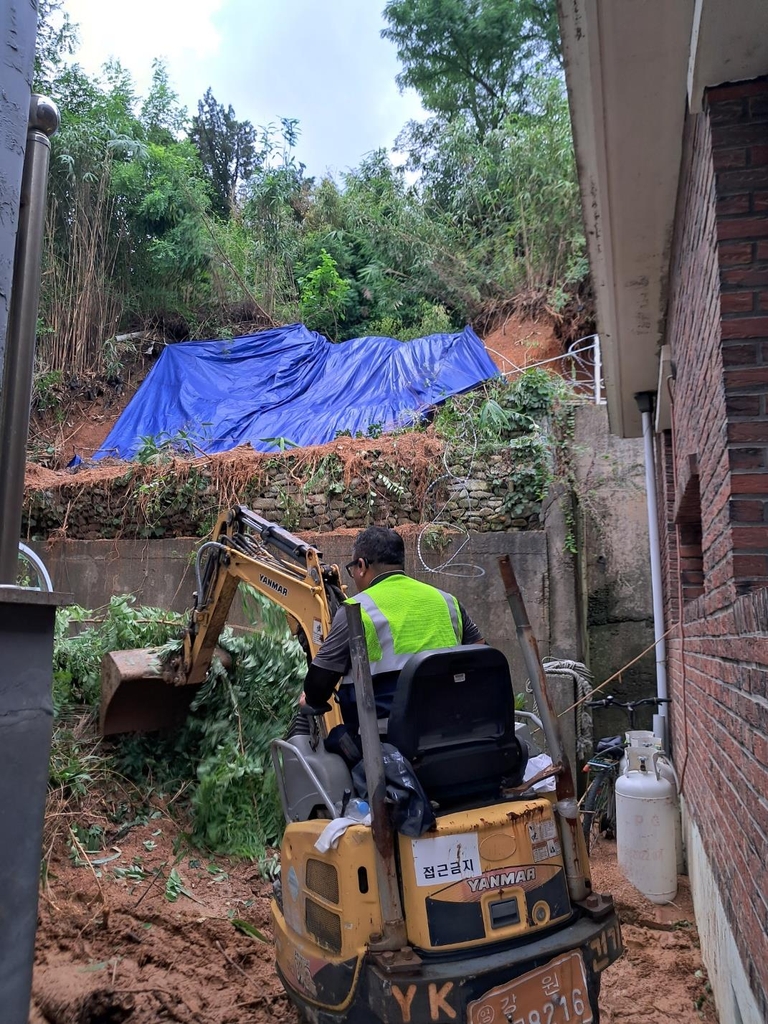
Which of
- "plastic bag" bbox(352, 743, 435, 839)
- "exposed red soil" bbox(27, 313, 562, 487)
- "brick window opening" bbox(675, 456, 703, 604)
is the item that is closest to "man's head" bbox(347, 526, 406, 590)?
"plastic bag" bbox(352, 743, 435, 839)

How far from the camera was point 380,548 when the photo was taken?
13.3ft

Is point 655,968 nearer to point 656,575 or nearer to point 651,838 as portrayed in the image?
point 651,838

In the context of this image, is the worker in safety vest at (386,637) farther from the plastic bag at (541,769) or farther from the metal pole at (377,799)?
the plastic bag at (541,769)

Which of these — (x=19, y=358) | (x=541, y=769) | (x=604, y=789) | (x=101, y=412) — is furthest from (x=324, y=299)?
(x=19, y=358)

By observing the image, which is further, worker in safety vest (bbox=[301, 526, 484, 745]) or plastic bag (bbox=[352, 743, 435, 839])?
worker in safety vest (bbox=[301, 526, 484, 745])

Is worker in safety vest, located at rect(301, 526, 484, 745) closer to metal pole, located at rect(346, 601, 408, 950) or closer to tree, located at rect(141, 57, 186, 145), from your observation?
metal pole, located at rect(346, 601, 408, 950)

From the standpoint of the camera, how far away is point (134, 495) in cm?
1103

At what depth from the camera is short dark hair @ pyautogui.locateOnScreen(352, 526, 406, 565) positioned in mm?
4066

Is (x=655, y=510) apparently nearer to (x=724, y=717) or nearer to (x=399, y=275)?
(x=724, y=717)

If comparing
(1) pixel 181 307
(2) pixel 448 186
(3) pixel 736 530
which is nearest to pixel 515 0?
(2) pixel 448 186

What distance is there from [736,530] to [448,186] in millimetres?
20615

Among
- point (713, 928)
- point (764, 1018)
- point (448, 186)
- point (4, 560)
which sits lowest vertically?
point (713, 928)

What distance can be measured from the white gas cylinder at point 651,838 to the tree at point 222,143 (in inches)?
920

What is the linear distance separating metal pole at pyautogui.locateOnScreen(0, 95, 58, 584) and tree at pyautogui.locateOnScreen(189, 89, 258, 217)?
976 inches
